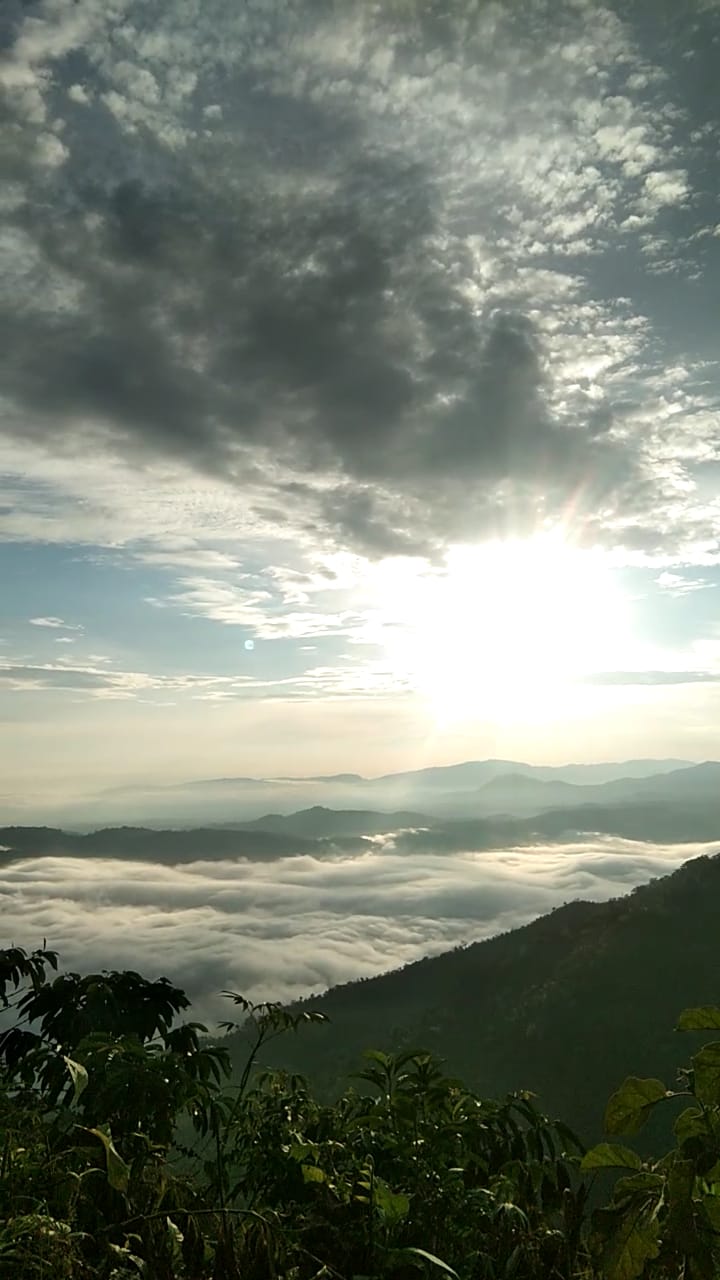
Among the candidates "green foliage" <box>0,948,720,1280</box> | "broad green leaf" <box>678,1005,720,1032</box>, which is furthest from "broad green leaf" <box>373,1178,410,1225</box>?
"broad green leaf" <box>678,1005,720,1032</box>

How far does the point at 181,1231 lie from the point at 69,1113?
32.6 inches

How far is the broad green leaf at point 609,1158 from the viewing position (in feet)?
5.47

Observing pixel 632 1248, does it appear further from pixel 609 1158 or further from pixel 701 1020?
pixel 701 1020

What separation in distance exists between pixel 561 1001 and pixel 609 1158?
5365 inches

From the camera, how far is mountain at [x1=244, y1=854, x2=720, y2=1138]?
337ft

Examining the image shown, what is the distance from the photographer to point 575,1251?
3.97 meters

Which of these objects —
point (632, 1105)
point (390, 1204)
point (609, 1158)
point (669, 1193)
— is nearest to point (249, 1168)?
point (390, 1204)

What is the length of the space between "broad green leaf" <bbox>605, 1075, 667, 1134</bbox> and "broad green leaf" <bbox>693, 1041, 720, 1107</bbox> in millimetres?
96

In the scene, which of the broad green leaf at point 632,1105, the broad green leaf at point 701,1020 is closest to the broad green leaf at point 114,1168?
the broad green leaf at point 632,1105

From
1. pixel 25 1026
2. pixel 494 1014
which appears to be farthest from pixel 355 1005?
pixel 25 1026

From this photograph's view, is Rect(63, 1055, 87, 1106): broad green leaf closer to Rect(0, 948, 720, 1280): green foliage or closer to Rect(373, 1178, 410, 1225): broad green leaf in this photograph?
Rect(0, 948, 720, 1280): green foliage

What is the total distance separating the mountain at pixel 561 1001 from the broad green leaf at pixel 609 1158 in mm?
100361

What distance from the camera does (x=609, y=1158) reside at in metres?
1.75

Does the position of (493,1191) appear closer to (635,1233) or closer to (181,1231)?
(181,1231)
